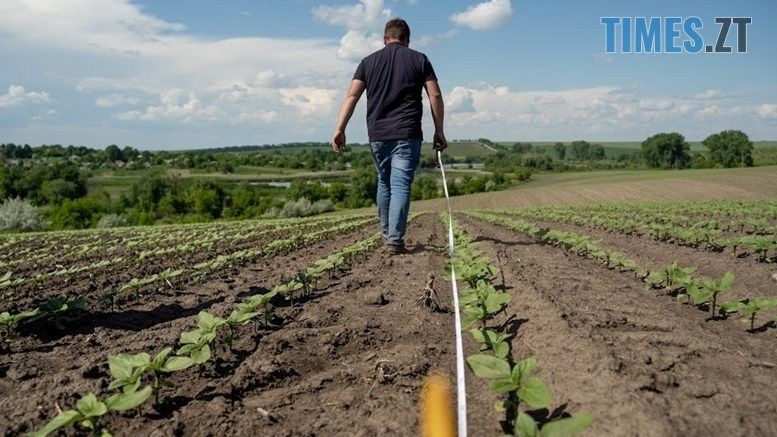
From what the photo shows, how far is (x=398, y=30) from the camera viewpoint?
6.11 meters

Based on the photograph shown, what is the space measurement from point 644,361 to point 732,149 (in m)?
110

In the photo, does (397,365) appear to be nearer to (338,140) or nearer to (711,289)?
(711,289)

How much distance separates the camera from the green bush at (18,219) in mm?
40938

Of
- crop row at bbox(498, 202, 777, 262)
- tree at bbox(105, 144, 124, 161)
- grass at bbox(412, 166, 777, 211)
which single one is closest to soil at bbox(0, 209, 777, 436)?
crop row at bbox(498, 202, 777, 262)

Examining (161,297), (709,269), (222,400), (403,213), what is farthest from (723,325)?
(161,297)

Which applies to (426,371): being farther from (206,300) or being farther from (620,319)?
(206,300)

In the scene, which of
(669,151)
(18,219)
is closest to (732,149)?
(669,151)

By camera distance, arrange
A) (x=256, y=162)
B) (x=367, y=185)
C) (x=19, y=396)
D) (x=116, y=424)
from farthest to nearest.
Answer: (x=256, y=162) < (x=367, y=185) < (x=19, y=396) < (x=116, y=424)

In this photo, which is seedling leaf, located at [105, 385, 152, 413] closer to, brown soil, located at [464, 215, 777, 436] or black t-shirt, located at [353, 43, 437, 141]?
brown soil, located at [464, 215, 777, 436]

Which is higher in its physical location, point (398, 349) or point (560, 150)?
point (560, 150)

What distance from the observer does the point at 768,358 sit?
2605 millimetres

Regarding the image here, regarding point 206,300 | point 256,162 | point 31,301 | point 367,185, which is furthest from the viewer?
point 256,162

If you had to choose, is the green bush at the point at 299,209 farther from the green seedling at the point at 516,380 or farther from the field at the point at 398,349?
the green seedling at the point at 516,380

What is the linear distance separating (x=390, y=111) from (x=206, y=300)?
291cm
